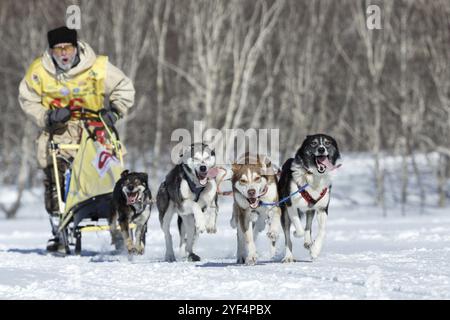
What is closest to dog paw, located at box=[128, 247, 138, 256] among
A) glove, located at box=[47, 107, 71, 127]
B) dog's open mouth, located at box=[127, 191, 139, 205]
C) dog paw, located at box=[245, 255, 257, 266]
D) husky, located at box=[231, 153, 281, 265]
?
dog's open mouth, located at box=[127, 191, 139, 205]

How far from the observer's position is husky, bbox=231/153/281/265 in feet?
19.3

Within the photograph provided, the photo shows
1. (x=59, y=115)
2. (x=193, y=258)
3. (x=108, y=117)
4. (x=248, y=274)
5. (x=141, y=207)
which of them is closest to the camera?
(x=248, y=274)

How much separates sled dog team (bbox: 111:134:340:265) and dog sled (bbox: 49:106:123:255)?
1.98ft

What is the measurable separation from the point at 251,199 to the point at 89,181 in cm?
194

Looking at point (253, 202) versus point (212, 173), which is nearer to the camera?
point (253, 202)

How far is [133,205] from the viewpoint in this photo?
22.1 feet

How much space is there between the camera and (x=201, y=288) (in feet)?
15.3

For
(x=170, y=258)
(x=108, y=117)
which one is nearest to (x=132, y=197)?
(x=170, y=258)

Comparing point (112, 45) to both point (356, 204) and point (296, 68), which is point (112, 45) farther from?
point (356, 204)

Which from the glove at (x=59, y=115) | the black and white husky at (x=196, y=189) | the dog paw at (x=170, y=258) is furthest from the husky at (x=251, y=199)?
the glove at (x=59, y=115)

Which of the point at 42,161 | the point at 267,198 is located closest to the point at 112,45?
the point at 42,161

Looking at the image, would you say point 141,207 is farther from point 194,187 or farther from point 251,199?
point 251,199

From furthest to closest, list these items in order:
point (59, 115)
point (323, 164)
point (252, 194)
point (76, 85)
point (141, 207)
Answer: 1. point (76, 85)
2. point (59, 115)
3. point (141, 207)
4. point (323, 164)
5. point (252, 194)
